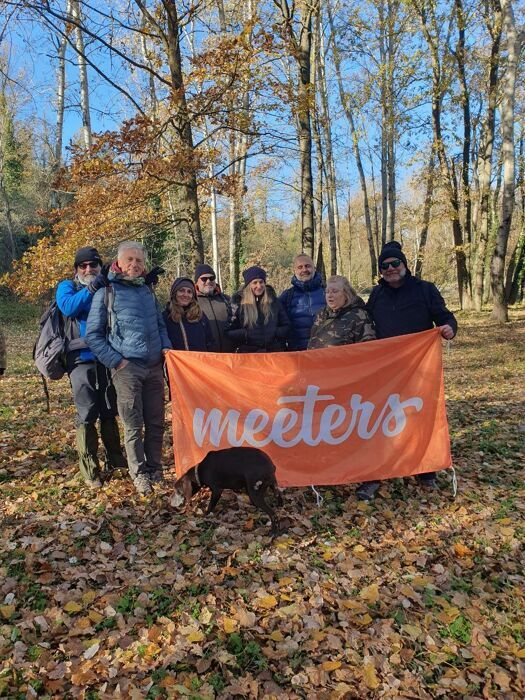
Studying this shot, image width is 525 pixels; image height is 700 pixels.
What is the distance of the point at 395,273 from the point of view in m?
5.17

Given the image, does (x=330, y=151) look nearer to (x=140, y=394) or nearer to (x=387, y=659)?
(x=140, y=394)

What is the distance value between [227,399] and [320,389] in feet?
3.19

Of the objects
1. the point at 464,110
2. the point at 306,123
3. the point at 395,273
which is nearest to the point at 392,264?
the point at 395,273

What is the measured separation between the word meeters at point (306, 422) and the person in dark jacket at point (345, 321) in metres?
0.58

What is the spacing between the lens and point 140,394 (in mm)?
5039

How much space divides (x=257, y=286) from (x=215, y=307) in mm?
783

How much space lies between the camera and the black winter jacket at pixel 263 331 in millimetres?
5734

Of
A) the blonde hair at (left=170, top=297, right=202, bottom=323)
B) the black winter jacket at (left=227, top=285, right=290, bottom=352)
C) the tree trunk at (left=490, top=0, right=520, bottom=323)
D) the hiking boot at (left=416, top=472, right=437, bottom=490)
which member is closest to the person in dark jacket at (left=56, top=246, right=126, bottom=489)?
the blonde hair at (left=170, top=297, right=202, bottom=323)

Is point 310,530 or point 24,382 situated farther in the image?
point 24,382

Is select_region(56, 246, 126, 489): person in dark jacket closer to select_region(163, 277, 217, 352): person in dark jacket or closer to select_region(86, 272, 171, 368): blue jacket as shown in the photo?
select_region(86, 272, 171, 368): blue jacket

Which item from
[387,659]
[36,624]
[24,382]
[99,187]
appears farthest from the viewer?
[24,382]

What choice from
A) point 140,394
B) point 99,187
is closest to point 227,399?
point 140,394

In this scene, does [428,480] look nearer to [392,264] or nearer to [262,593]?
[392,264]

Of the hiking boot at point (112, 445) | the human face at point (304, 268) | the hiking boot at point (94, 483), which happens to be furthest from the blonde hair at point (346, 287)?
the hiking boot at point (94, 483)
